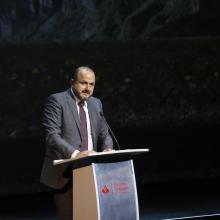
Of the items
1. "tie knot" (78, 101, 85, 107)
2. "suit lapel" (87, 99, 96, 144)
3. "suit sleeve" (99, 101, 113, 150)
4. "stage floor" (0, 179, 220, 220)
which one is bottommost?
"stage floor" (0, 179, 220, 220)

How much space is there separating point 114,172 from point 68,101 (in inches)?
18.8

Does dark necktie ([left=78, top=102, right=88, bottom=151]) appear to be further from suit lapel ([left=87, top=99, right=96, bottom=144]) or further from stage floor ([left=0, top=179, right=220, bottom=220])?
stage floor ([left=0, top=179, right=220, bottom=220])

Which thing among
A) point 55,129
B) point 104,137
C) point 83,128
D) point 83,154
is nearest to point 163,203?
point 104,137

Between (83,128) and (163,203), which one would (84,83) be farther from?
(163,203)

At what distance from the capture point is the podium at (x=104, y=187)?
334 cm

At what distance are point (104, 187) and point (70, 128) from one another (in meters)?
0.41

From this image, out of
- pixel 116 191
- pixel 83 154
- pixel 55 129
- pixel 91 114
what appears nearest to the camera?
pixel 83 154

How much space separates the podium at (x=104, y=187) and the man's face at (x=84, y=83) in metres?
0.37

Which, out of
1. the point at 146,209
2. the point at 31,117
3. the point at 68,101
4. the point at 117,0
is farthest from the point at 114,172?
the point at 117,0

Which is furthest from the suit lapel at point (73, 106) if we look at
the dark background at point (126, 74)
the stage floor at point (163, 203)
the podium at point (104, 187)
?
the dark background at point (126, 74)

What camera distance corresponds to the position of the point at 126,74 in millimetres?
7211

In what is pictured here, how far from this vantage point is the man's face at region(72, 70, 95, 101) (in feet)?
11.4

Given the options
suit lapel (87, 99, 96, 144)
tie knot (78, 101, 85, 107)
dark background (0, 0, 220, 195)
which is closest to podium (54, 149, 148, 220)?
suit lapel (87, 99, 96, 144)

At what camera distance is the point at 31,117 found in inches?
279
